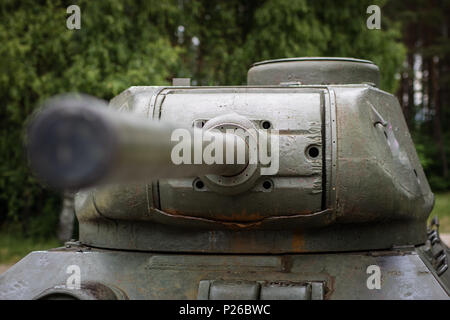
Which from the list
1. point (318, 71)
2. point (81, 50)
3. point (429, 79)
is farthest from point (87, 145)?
point (429, 79)

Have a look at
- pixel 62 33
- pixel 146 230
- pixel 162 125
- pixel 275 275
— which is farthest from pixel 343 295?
pixel 62 33

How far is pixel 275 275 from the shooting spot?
4.27 meters

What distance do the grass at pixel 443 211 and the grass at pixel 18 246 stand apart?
1012 centimetres

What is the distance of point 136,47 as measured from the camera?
11789 millimetres

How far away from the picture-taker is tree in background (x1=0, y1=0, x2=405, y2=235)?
11.3m

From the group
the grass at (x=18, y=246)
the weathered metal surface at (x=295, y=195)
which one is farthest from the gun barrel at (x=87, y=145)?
the grass at (x=18, y=246)

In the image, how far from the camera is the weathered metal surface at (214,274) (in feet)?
13.5

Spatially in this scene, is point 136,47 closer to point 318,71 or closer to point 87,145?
point 318,71

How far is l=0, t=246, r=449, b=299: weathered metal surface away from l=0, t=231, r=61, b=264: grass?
8644 mm

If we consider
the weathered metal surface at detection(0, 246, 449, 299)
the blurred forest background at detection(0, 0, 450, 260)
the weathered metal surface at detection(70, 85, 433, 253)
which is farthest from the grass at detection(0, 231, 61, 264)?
the weathered metal surface at detection(70, 85, 433, 253)

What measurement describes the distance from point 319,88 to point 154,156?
9.02ft

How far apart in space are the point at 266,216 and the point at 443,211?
16237 millimetres

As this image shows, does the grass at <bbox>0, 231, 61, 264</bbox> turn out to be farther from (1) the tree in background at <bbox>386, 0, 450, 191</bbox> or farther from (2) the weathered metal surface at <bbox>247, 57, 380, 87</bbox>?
(1) the tree in background at <bbox>386, 0, 450, 191</bbox>
